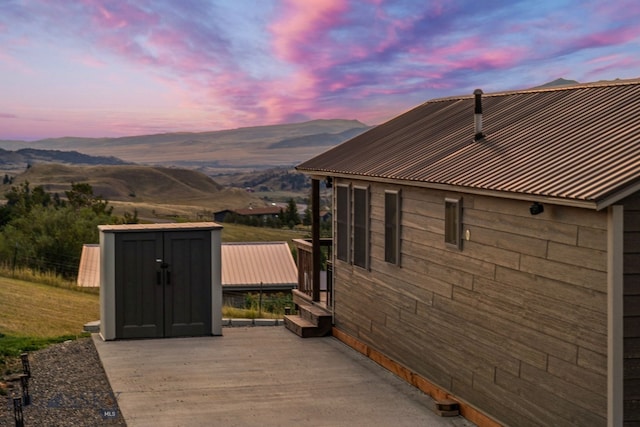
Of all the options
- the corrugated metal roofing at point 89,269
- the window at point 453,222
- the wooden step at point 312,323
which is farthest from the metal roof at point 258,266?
the window at point 453,222

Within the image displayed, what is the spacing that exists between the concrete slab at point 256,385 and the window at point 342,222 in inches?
56.8

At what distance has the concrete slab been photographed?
941cm

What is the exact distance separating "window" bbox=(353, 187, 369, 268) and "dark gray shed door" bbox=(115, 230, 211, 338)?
242 centimetres

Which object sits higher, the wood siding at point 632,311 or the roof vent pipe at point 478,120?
the roof vent pipe at point 478,120

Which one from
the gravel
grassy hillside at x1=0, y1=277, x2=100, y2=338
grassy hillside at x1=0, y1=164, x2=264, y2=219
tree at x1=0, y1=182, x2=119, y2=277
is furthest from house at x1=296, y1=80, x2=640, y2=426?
grassy hillside at x1=0, y1=164, x2=264, y2=219

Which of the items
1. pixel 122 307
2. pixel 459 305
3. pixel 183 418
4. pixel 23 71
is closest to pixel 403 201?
pixel 459 305

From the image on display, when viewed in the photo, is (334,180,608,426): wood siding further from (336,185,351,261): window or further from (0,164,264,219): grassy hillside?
(0,164,264,219): grassy hillside

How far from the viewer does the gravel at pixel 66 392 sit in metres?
9.16

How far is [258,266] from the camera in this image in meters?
32.6

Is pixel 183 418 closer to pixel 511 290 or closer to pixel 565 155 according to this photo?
pixel 511 290

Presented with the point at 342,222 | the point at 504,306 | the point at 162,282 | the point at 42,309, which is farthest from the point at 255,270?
the point at 504,306

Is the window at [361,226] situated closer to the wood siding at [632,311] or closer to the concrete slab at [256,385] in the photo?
the concrete slab at [256,385]

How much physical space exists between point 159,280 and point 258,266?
61.8 feet

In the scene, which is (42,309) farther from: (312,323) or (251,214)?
(251,214)
